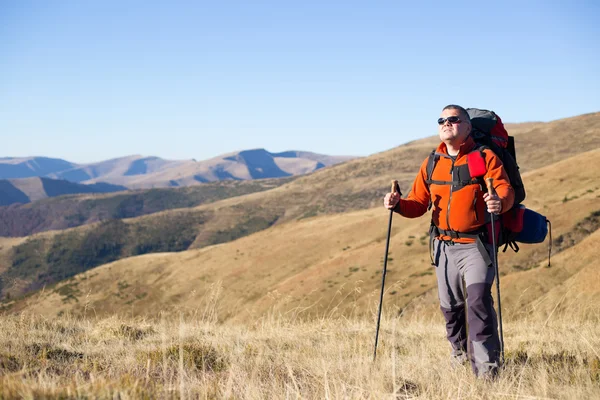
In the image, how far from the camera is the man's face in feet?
18.1

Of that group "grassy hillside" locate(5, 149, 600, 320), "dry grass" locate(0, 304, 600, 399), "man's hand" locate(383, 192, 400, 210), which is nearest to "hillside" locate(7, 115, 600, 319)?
"grassy hillside" locate(5, 149, 600, 320)

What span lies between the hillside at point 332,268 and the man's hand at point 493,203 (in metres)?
2.90

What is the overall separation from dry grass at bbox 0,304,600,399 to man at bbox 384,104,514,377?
1.30ft

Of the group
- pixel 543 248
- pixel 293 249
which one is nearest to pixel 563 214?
pixel 543 248

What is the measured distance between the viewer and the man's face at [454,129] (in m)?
5.52

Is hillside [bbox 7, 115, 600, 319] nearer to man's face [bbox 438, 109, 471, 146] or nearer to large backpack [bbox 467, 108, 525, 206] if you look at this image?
large backpack [bbox 467, 108, 525, 206]

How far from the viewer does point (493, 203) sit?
16.5ft

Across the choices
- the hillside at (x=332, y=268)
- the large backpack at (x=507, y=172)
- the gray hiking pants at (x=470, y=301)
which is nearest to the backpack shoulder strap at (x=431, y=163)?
the large backpack at (x=507, y=172)

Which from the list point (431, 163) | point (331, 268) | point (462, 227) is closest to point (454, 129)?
point (431, 163)

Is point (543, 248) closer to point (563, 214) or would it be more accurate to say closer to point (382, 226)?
point (563, 214)

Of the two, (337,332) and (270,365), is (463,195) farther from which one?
(337,332)

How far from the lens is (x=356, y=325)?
9.09 metres

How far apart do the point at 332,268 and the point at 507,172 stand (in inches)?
1431

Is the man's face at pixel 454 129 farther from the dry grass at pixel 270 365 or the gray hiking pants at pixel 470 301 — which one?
the dry grass at pixel 270 365
